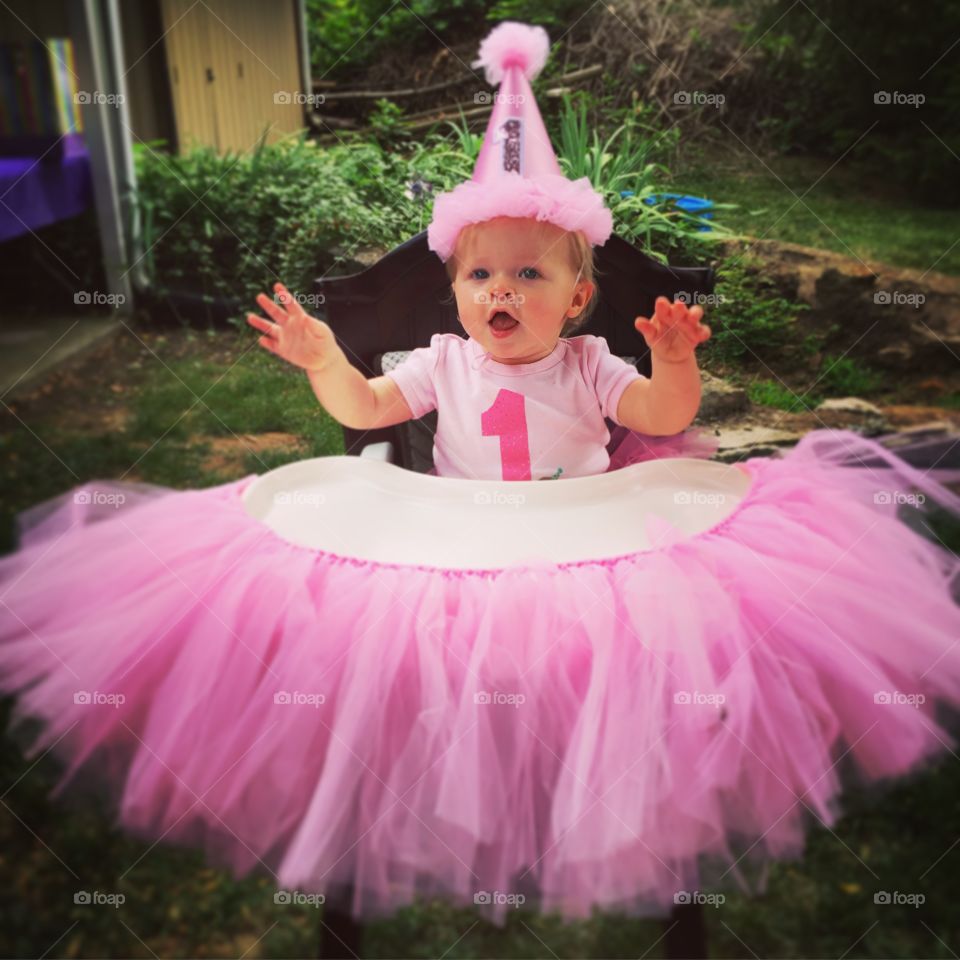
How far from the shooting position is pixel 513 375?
111 cm

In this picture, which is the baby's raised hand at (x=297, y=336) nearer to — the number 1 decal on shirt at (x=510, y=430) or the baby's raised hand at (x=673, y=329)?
the number 1 decal on shirt at (x=510, y=430)

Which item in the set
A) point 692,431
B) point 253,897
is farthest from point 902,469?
point 253,897

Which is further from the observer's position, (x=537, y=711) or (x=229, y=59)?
(x=229, y=59)

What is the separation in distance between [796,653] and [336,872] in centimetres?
46

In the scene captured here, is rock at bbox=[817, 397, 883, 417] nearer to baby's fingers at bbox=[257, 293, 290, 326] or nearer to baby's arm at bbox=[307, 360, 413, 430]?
baby's arm at bbox=[307, 360, 413, 430]

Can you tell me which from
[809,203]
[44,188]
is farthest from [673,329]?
[44,188]

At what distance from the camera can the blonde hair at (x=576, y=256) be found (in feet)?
3.39


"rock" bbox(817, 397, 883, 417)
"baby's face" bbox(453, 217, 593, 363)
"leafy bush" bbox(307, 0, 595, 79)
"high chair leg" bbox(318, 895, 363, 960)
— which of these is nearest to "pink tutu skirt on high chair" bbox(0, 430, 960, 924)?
"high chair leg" bbox(318, 895, 363, 960)

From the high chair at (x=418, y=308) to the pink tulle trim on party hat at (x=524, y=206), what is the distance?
130mm

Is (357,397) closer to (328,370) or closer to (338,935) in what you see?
(328,370)

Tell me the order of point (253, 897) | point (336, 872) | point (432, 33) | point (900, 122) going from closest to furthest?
point (336, 872) < point (253, 897) < point (432, 33) < point (900, 122)

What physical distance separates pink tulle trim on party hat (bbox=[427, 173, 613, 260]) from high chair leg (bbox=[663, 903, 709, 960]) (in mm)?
764

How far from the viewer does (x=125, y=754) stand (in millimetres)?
842

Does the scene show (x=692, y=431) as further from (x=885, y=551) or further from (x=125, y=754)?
(x=125, y=754)
